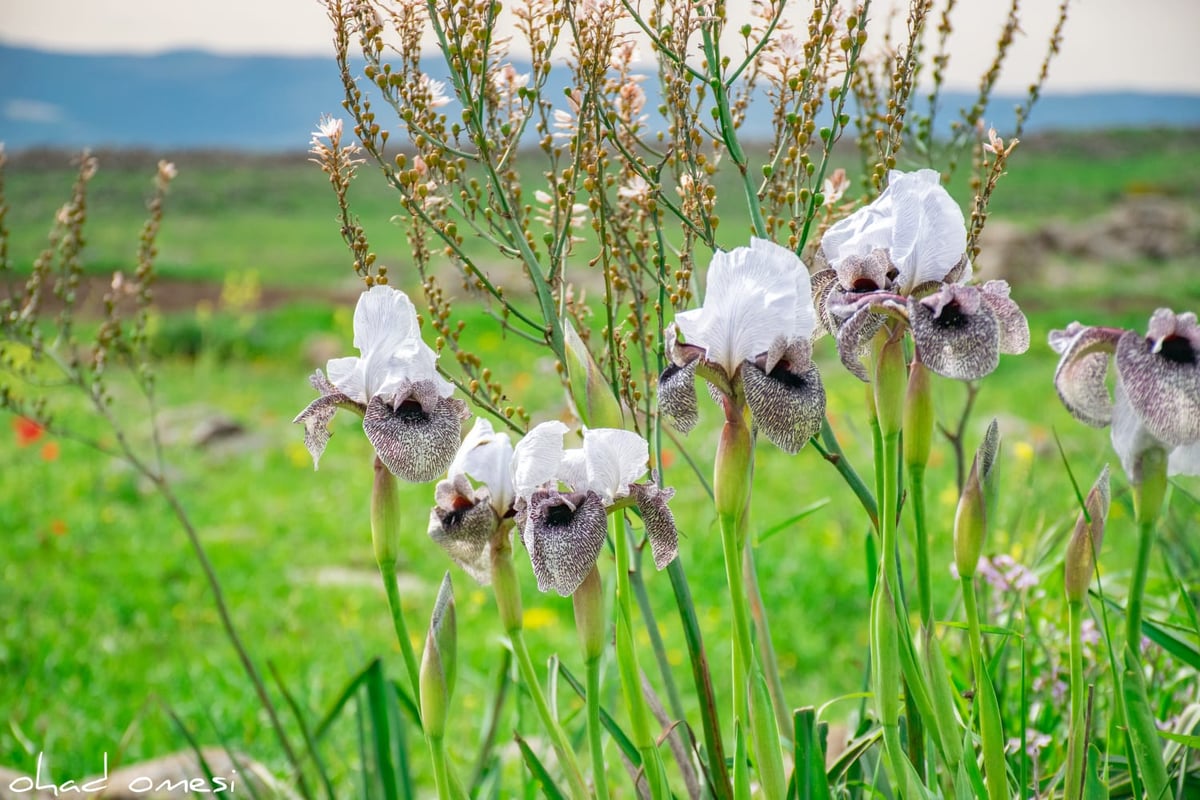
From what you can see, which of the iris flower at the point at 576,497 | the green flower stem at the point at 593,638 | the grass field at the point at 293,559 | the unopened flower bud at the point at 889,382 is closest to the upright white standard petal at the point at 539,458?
the iris flower at the point at 576,497

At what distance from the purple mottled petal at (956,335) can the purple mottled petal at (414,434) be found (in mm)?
469

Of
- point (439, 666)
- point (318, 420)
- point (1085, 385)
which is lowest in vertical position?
point (439, 666)

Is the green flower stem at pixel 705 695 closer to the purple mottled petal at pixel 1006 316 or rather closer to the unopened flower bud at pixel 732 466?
the unopened flower bud at pixel 732 466

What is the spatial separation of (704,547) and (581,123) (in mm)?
3126

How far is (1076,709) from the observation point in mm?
1124

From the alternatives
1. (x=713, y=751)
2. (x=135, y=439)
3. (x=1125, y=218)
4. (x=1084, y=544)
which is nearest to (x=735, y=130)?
(x=1084, y=544)

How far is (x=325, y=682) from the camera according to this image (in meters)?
3.35

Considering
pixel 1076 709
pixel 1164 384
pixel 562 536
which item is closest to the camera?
pixel 1164 384

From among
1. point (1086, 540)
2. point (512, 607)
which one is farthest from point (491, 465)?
point (1086, 540)

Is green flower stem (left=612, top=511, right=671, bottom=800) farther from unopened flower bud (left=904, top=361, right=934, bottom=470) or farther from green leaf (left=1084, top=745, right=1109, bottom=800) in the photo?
green leaf (left=1084, top=745, right=1109, bottom=800)

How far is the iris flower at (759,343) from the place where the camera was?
40.2 inches

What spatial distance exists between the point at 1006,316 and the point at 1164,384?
0.67 feet

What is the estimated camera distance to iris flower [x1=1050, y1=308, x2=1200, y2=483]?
91cm

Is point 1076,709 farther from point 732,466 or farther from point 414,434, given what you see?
point 414,434
